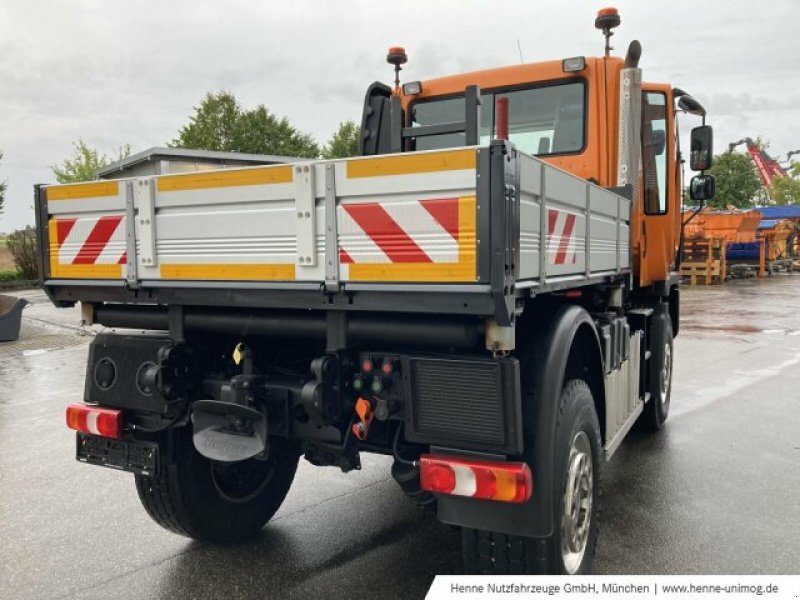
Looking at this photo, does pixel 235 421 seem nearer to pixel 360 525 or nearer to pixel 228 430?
pixel 228 430

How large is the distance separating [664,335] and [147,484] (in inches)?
169

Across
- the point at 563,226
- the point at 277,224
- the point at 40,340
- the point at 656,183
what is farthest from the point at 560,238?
the point at 40,340

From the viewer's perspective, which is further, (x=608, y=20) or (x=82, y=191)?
(x=608, y=20)

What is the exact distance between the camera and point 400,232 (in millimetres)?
2484

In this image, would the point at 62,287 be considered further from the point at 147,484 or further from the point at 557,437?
the point at 557,437

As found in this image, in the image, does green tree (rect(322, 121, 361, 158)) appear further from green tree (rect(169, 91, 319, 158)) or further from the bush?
the bush

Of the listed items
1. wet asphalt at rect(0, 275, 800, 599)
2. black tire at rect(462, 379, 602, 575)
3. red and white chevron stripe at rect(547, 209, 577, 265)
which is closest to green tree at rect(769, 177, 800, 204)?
wet asphalt at rect(0, 275, 800, 599)

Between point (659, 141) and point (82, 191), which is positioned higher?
point (659, 141)

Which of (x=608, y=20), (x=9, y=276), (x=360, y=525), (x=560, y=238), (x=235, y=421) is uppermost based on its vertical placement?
(x=608, y=20)

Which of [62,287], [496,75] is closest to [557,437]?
[62,287]

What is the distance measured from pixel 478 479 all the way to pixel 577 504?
82cm

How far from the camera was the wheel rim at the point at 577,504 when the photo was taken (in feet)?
9.82

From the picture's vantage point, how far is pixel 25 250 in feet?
84.6

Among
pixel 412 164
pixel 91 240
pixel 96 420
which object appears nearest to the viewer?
pixel 412 164
